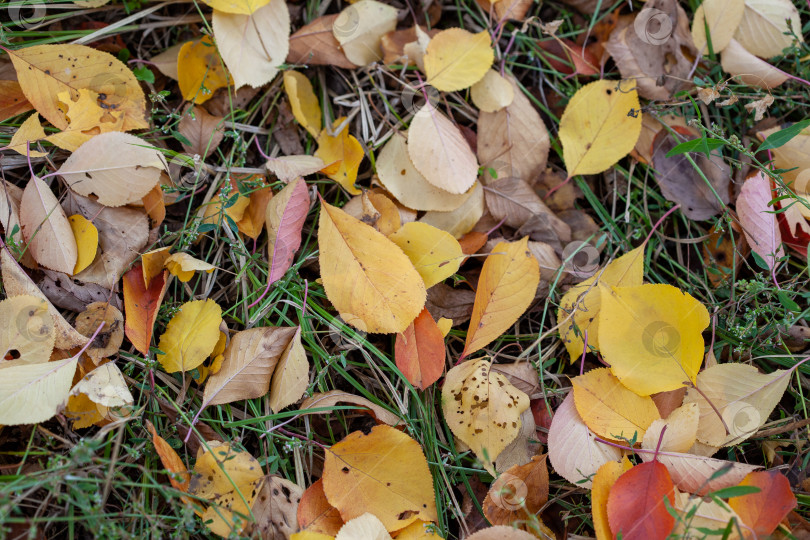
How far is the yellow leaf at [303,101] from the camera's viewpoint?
1322 millimetres

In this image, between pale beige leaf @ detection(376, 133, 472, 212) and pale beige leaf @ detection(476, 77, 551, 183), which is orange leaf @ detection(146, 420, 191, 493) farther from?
pale beige leaf @ detection(476, 77, 551, 183)

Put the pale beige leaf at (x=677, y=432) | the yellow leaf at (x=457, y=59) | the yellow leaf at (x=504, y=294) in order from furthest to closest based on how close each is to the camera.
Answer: the yellow leaf at (x=457, y=59) → the yellow leaf at (x=504, y=294) → the pale beige leaf at (x=677, y=432)

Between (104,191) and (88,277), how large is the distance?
190 millimetres

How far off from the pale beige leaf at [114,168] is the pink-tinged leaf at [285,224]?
260 mm

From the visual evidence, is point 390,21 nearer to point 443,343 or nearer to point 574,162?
point 574,162

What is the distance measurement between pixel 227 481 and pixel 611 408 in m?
0.80

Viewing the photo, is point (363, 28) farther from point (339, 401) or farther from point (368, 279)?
point (339, 401)

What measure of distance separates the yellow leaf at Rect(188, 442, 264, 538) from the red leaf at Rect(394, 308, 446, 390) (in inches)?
14.2

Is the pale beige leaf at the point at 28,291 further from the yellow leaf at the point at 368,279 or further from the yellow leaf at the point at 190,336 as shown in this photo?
the yellow leaf at the point at 368,279

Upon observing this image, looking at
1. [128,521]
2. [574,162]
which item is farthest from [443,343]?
[128,521]

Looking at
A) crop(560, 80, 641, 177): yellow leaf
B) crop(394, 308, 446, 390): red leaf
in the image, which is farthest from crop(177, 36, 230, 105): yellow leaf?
crop(560, 80, 641, 177): yellow leaf

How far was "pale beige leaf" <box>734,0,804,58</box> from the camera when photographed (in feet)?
4.63

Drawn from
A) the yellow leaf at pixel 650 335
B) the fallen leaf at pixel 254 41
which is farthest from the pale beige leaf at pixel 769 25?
the fallen leaf at pixel 254 41

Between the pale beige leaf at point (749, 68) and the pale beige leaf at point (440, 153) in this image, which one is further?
the pale beige leaf at point (749, 68)
